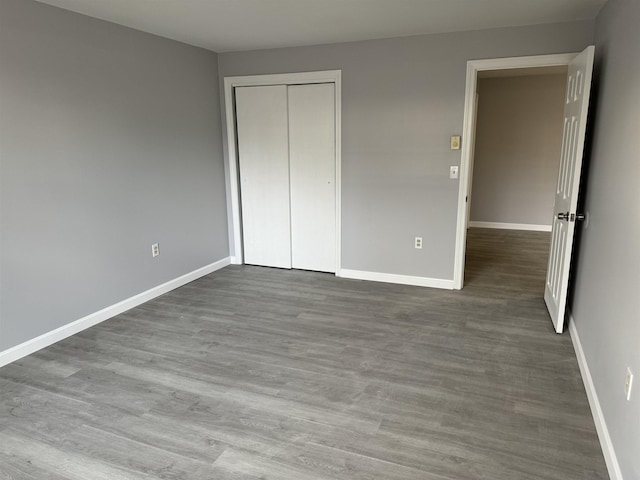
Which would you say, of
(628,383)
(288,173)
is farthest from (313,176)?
(628,383)

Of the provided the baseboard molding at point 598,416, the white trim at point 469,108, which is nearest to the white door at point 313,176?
the white trim at point 469,108

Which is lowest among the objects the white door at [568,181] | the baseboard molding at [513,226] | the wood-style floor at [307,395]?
the wood-style floor at [307,395]

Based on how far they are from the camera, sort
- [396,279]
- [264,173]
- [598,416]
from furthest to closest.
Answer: [264,173], [396,279], [598,416]

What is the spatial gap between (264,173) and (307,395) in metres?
2.89

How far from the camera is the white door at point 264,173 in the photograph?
460 centimetres

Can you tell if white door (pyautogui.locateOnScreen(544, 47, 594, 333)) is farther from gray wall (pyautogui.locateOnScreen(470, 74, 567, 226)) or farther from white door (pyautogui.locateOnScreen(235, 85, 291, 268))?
gray wall (pyautogui.locateOnScreen(470, 74, 567, 226))

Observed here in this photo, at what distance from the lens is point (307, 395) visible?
2.47 meters

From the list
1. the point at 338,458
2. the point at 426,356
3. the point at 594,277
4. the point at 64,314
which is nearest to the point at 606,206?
the point at 594,277

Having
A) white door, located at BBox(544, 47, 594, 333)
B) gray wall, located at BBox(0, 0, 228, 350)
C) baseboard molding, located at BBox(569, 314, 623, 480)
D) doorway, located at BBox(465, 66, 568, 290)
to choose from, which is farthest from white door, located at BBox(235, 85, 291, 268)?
baseboard molding, located at BBox(569, 314, 623, 480)

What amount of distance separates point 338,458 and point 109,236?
2.57m

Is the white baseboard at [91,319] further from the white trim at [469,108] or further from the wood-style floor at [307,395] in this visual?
the white trim at [469,108]

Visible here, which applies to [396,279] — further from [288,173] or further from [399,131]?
[288,173]

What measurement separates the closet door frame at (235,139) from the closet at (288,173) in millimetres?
60

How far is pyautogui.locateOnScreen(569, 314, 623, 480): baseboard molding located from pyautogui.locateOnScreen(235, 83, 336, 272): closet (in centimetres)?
249
